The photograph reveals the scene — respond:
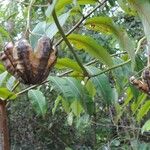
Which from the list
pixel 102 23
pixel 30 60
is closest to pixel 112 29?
pixel 102 23

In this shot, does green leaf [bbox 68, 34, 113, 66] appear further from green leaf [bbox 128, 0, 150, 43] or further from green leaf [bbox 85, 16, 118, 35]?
green leaf [bbox 128, 0, 150, 43]

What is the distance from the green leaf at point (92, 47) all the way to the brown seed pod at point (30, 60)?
163mm

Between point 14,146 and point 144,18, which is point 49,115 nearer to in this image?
point 14,146

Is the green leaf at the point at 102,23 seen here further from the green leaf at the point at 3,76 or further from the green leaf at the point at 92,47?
the green leaf at the point at 3,76

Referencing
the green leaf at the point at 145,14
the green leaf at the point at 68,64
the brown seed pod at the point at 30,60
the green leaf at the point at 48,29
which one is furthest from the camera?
the green leaf at the point at 68,64

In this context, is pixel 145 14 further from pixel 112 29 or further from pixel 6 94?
pixel 6 94

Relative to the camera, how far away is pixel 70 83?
80 centimetres

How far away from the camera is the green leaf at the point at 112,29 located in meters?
0.59

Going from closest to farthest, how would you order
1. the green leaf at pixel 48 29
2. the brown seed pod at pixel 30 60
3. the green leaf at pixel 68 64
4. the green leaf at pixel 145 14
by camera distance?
the green leaf at pixel 145 14, the brown seed pod at pixel 30 60, the green leaf at pixel 48 29, the green leaf at pixel 68 64

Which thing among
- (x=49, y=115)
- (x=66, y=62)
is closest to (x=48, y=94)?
(x=49, y=115)

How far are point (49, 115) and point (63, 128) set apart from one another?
0.19 metres

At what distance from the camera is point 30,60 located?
563 mm

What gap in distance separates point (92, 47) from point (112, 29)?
7cm

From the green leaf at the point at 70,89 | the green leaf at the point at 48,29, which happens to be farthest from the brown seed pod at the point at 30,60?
the green leaf at the point at 70,89
